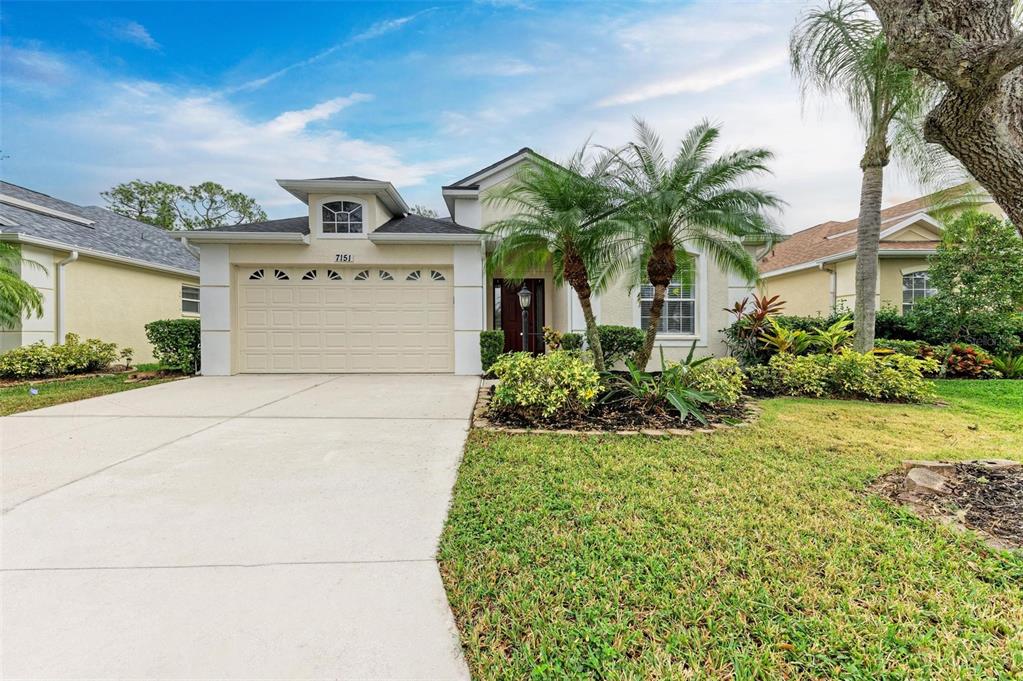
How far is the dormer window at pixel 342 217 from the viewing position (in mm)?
10586

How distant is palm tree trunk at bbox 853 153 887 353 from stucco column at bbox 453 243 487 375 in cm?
767

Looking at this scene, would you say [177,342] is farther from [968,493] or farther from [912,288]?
[912,288]

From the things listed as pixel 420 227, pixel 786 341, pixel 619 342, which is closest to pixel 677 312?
pixel 619 342

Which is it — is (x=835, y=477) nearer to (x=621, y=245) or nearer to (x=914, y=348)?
(x=621, y=245)

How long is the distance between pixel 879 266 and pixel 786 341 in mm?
6492

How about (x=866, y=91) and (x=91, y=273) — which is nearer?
(x=866, y=91)

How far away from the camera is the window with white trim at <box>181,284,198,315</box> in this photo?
15528 mm

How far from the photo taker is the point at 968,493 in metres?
3.49

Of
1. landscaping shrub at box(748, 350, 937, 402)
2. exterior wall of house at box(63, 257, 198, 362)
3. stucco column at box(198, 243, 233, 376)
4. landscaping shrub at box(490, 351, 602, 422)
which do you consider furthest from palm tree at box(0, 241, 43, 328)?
landscaping shrub at box(748, 350, 937, 402)

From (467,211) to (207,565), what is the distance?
10140 mm

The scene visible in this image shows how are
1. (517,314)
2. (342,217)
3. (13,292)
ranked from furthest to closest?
1. (517,314)
2. (342,217)
3. (13,292)

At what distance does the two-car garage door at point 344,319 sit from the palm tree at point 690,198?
528 centimetres

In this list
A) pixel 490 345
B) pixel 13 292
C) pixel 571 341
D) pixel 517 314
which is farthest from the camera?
pixel 517 314

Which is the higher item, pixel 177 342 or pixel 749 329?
pixel 749 329
